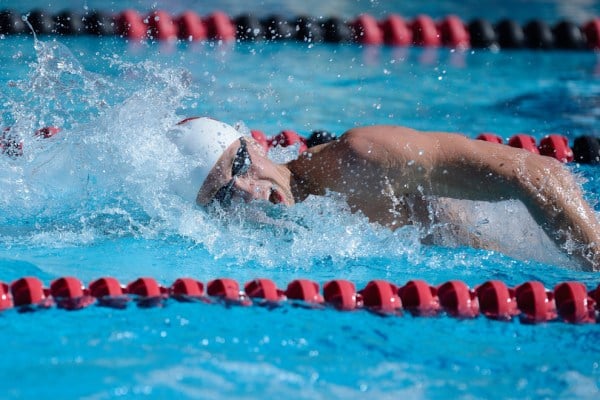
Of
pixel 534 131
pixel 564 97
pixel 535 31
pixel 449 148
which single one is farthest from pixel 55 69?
pixel 535 31

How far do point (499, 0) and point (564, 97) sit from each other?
2.64 meters

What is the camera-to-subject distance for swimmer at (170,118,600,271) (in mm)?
2670

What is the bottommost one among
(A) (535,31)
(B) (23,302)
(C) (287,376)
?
(C) (287,376)

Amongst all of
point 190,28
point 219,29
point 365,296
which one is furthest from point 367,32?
point 365,296

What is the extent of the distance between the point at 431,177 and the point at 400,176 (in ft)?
0.31

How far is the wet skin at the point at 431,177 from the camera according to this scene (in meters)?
2.67

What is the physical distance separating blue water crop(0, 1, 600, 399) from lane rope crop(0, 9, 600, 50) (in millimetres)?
767

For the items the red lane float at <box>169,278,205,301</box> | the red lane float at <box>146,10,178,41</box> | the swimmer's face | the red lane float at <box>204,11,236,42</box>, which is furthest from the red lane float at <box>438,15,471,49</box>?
the red lane float at <box>169,278,205,301</box>

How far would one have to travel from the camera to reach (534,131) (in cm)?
474

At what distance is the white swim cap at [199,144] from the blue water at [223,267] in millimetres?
58

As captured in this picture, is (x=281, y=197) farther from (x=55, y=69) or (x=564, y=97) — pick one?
(x=564, y=97)

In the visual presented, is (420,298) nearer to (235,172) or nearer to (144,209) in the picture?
(235,172)

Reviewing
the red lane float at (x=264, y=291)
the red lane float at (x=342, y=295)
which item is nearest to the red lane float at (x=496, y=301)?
the red lane float at (x=342, y=295)

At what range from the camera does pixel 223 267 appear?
9.37 ft
